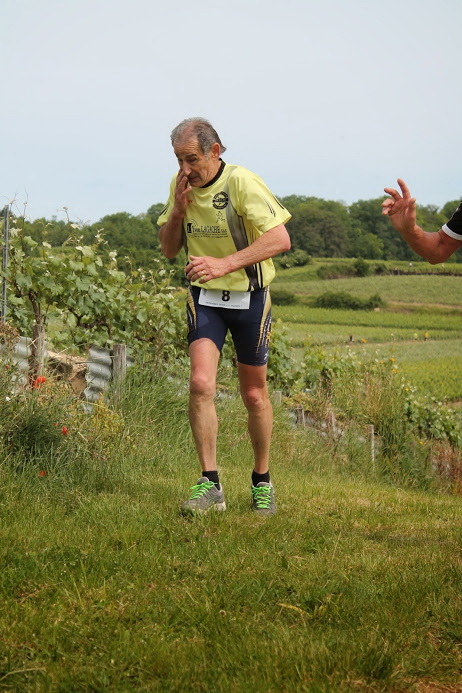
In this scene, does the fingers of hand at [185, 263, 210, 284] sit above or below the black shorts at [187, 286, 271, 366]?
above

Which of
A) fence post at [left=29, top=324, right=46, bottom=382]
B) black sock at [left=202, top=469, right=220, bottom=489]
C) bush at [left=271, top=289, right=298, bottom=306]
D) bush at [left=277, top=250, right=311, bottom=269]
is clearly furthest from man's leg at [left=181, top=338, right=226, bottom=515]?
bush at [left=277, top=250, right=311, bottom=269]

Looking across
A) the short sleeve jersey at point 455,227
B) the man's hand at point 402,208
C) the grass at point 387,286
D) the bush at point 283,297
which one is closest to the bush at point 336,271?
the grass at point 387,286

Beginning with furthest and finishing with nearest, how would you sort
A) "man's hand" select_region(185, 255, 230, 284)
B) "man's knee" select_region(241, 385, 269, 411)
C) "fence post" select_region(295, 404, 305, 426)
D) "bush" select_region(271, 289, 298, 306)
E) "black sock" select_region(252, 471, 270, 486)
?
"bush" select_region(271, 289, 298, 306)
"fence post" select_region(295, 404, 305, 426)
"man's knee" select_region(241, 385, 269, 411)
"black sock" select_region(252, 471, 270, 486)
"man's hand" select_region(185, 255, 230, 284)

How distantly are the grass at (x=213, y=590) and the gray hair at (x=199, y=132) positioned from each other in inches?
82.2

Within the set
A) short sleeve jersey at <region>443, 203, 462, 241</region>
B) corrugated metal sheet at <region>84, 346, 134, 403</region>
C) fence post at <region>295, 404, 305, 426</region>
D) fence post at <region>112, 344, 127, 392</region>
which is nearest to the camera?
short sleeve jersey at <region>443, 203, 462, 241</region>

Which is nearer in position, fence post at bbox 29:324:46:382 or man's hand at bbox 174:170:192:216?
man's hand at bbox 174:170:192:216

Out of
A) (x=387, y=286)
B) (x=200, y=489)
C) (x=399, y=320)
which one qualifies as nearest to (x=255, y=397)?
(x=200, y=489)

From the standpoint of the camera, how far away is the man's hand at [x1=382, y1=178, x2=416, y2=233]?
5.15 meters

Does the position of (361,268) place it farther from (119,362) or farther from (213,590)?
(213,590)

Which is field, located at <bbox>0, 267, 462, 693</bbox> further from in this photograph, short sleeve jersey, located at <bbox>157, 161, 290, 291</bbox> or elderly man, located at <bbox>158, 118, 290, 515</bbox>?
short sleeve jersey, located at <bbox>157, 161, 290, 291</bbox>

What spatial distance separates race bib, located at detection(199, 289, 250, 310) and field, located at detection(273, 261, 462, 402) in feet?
81.4

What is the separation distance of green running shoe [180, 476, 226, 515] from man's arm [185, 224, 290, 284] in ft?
3.90

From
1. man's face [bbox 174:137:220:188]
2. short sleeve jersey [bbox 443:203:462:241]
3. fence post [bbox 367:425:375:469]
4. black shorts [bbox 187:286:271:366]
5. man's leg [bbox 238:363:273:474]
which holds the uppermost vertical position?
man's face [bbox 174:137:220:188]

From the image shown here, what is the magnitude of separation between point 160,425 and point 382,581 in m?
4.49
